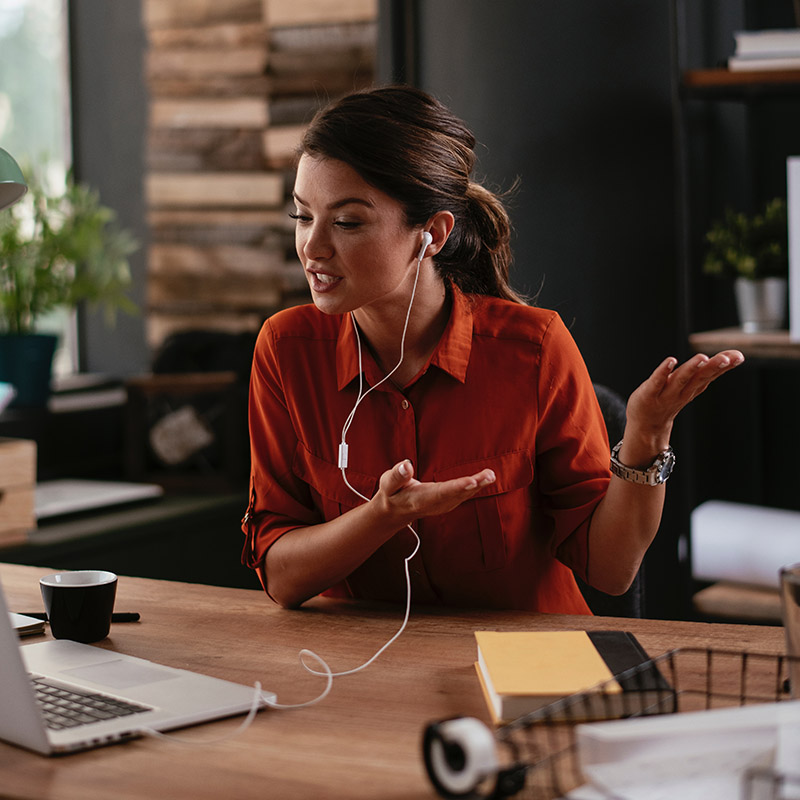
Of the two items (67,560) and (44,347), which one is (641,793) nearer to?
(67,560)

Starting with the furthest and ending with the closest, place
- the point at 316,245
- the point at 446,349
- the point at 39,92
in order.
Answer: the point at 39,92 → the point at 446,349 → the point at 316,245

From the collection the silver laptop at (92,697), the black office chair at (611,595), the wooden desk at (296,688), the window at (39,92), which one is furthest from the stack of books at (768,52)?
the window at (39,92)

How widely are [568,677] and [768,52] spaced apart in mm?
1979

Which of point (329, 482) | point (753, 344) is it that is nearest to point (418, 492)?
point (329, 482)

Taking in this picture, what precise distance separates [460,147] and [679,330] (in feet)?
3.70

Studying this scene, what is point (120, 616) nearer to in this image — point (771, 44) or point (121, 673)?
point (121, 673)

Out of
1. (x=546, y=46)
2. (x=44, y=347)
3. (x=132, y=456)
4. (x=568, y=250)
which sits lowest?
(x=132, y=456)

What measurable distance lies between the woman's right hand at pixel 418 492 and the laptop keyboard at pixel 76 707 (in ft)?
1.35

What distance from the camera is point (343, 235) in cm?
173

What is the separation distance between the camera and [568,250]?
2814mm

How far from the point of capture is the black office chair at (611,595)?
1.80 meters

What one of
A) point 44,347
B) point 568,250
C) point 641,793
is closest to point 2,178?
point 641,793

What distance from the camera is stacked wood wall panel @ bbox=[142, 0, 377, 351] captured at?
3.89 m

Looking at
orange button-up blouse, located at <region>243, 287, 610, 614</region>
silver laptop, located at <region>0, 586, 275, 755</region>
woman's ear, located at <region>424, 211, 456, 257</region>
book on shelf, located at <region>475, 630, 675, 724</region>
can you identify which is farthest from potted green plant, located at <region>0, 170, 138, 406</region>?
book on shelf, located at <region>475, 630, 675, 724</region>
